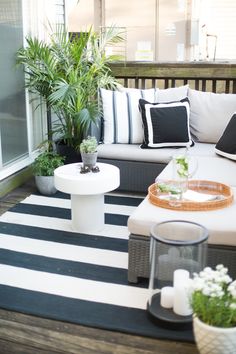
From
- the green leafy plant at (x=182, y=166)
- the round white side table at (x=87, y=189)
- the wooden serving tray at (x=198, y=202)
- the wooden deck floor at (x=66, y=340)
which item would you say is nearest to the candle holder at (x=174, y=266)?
the wooden deck floor at (x=66, y=340)

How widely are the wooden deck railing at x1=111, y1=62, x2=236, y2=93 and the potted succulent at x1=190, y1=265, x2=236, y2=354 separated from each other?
2.93 meters

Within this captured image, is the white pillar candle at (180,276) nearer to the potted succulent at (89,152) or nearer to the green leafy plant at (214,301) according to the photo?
the green leafy plant at (214,301)

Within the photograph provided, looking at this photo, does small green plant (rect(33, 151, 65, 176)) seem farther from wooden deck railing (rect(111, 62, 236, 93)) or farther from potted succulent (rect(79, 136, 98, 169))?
wooden deck railing (rect(111, 62, 236, 93))

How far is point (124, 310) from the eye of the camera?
2482 millimetres

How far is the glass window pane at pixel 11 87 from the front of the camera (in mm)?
4188

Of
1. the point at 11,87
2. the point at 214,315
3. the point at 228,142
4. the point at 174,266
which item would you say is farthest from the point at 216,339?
the point at 11,87

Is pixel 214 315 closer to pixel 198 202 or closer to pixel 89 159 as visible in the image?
pixel 198 202

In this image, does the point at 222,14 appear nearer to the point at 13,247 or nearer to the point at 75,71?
the point at 75,71

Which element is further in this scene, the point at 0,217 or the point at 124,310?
the point at 0,217

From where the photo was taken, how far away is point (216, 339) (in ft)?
6.40

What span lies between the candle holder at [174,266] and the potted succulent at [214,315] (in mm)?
226

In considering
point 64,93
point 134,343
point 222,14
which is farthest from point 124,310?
point 222,14

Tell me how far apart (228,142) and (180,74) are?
1166 millimetres

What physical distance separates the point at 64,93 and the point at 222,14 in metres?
4.88
